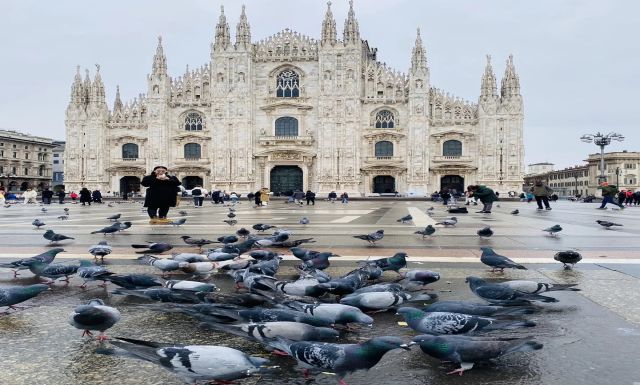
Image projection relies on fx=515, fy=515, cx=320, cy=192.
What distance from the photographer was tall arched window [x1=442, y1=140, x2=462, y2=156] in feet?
152

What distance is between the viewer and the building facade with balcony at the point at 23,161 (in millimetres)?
77500

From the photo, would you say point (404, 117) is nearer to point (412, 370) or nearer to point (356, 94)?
point (356, 94)

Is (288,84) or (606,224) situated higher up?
(288,84)

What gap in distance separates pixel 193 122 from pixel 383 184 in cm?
1869

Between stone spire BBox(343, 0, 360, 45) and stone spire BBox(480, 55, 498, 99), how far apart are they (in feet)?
38.1

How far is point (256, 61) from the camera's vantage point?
47.6 metres

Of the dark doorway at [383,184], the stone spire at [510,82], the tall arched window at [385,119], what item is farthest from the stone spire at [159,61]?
the stone spire at [510,82]

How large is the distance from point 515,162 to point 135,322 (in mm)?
46000

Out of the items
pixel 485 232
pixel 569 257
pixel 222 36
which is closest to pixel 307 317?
pixel 569 257

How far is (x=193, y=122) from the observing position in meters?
48.4

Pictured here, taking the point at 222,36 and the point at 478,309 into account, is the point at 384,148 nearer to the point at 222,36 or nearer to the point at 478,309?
the point at 222,36

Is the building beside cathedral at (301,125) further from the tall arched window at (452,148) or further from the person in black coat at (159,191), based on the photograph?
the person in black coat at (159,191)

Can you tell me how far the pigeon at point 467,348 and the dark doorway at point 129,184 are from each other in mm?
50630

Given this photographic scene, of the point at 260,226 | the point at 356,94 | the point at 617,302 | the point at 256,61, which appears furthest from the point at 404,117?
the point at 617,302
